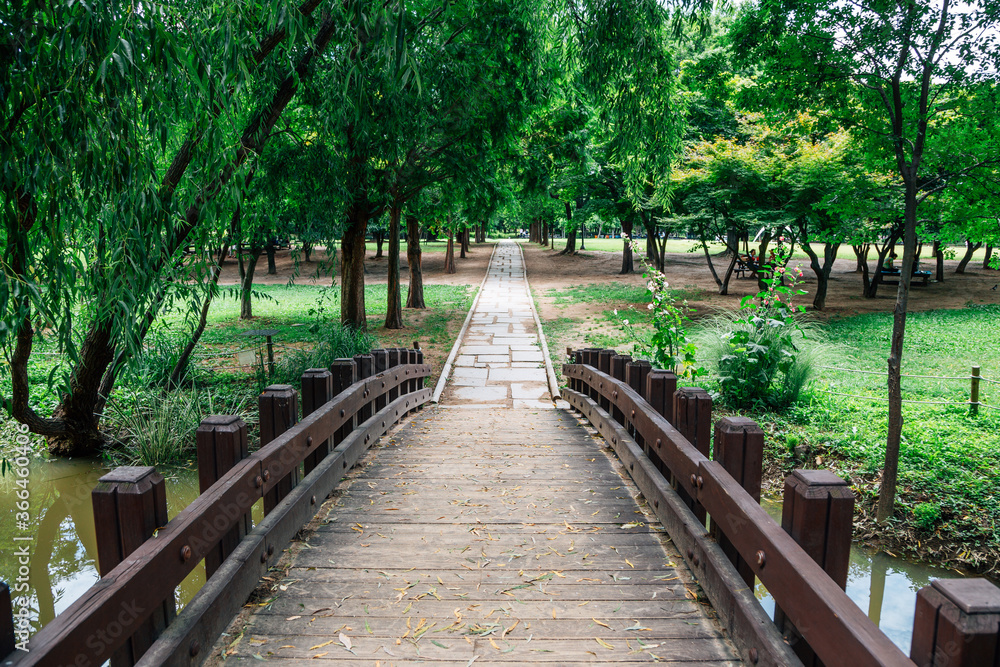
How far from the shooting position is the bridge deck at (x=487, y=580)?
2260 millimetres

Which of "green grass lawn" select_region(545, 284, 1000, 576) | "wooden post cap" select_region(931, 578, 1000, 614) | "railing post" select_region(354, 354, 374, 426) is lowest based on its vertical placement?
"green grass lawn" select_region(545, 284, 1000, 576)

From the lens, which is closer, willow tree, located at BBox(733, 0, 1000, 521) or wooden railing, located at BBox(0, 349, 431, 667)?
wooden railing, located at BBox(0, 349, 431, 667)

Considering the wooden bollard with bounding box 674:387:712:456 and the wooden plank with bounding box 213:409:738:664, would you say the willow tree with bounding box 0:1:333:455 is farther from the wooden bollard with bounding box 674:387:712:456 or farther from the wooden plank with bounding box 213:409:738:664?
the wooden bollard with bounding box 674:387:712:456

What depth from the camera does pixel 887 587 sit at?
5.03m

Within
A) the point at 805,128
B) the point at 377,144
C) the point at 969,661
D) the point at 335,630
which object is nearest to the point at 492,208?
the point at 377,144

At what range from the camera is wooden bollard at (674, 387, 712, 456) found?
10.3ft

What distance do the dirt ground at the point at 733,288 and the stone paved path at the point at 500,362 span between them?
3.58 feet

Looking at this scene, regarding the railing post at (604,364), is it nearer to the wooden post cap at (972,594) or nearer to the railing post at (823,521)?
the railing post at (823,521)

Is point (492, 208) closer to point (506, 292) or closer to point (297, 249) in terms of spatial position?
point (297, 249)

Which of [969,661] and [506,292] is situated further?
[506,292]

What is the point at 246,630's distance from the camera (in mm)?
2367

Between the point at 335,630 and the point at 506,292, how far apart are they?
22511 mm

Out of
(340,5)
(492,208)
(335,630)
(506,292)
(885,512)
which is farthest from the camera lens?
(506,292)

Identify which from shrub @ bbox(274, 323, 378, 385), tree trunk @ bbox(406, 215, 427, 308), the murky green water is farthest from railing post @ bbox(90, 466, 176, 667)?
tree trunk @ bbox(406, 215, 427, 308)
